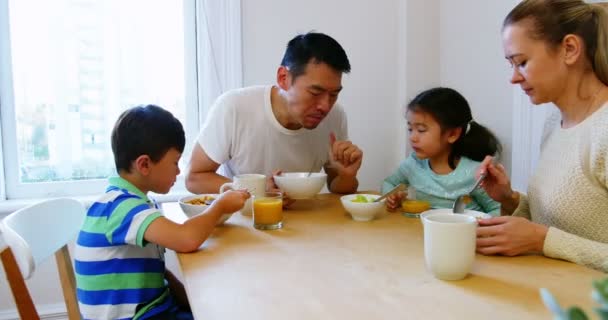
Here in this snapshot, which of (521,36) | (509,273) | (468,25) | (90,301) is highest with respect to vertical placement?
(468,25)

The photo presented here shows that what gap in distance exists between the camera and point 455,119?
5.64 feet

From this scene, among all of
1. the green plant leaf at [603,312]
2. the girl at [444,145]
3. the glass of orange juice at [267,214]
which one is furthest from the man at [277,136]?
the green plant leaf at [603,312]

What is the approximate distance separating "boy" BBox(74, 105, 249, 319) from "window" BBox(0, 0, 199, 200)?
1185 millimetres

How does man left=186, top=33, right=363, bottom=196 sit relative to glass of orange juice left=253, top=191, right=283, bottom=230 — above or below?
above

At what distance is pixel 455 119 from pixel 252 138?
0.74 meters

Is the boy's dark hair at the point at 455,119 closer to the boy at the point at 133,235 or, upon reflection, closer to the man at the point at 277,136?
the man at the point at 277,136

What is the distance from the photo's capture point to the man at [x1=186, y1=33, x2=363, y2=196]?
1624 mm

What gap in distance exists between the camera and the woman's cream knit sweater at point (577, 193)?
0.98 metres

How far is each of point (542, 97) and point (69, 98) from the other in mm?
2077

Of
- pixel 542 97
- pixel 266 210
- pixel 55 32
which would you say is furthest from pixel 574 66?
pixel 55 32

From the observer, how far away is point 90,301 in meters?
1.17

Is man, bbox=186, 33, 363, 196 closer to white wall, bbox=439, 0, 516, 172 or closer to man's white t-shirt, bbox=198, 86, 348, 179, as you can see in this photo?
man's white t-shirt, bbox=198, 86, 348, 179

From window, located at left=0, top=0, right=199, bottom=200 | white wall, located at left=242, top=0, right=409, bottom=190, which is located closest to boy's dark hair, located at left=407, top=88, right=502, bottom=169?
white wall, located at left=242, top=0, right=409, bottom=190

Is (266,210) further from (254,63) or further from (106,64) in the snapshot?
(106,64)
